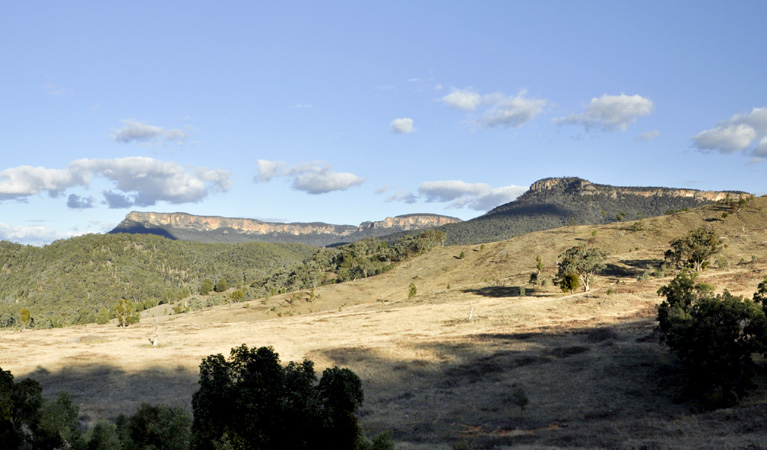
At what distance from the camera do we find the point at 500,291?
95625mm

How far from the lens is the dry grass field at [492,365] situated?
982 inches

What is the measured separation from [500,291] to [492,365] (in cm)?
5566

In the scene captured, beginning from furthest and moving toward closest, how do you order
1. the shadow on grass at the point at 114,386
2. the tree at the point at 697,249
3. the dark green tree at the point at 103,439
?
the tree at the point at 697,249
the shadow on grass at the point at 114,386
the dark green tree at the point at 103,439

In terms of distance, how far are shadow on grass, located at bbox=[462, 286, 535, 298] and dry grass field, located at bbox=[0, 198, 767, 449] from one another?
25cm

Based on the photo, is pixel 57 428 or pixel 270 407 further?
pixel 57 428

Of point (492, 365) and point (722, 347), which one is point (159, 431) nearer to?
point (722, 347)

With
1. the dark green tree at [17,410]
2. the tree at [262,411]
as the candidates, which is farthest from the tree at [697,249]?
the dark green tree at [17,410]

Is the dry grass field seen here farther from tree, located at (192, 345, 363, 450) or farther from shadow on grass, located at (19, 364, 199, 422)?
tree, located at (192, 345, 363, 450)

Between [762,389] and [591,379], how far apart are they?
10.4 m

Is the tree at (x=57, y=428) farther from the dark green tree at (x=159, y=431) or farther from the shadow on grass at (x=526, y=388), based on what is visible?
the shadow on grass at (x=526, y=388)

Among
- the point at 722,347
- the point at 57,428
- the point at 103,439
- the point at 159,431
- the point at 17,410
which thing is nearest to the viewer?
the point at 159,431

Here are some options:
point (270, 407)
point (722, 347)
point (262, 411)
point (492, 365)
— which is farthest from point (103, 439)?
point (722, 347)

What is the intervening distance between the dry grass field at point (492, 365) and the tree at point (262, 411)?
10.1m

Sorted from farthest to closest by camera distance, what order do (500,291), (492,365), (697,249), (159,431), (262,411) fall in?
(500,291) < (697,249) < (492,365) < (159,431) < (262,411)
